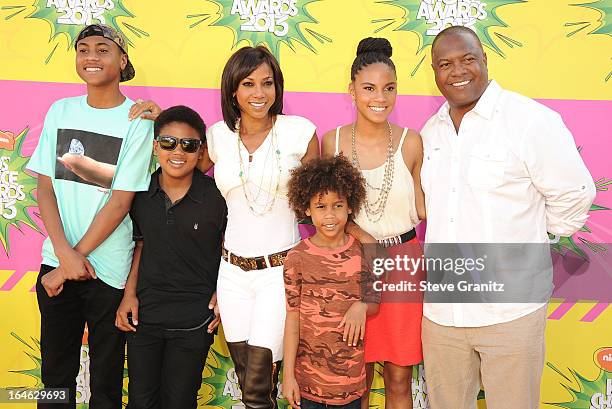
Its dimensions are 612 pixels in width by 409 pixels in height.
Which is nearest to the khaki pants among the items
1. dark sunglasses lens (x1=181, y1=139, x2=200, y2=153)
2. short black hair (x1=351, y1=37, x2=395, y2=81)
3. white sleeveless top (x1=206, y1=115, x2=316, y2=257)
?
white sleeveless top (x1=206, y1=115, x2=316, y2=257)

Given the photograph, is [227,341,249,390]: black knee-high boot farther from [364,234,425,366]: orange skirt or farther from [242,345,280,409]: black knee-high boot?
[364,234,425,366]: orange skirt

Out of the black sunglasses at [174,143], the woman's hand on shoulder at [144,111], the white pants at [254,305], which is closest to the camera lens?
the white pants at [254,305]

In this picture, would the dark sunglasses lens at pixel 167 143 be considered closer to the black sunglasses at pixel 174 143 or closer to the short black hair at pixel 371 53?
the black sunglasses at pixel 174 143

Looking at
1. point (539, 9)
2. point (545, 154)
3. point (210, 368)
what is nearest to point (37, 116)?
point (210, 368)

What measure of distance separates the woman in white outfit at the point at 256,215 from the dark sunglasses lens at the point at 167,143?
8.0 inches

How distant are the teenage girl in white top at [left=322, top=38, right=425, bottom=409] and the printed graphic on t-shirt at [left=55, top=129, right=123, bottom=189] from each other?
108cm

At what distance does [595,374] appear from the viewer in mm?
3238

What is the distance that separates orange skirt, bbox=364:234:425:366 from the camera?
2.56 meters

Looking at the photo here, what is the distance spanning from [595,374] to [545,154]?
1657 millimetres

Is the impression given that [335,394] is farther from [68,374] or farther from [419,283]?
[68,374]

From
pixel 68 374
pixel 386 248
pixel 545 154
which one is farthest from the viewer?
pixel 68 374

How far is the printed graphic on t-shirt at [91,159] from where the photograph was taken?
263cm

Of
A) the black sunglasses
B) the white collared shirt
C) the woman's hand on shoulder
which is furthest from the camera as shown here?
the woman's hand on shoulder

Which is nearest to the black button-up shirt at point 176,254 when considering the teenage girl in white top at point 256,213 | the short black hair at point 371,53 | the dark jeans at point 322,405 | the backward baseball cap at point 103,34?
the teenage girl in white top at point 256,213
